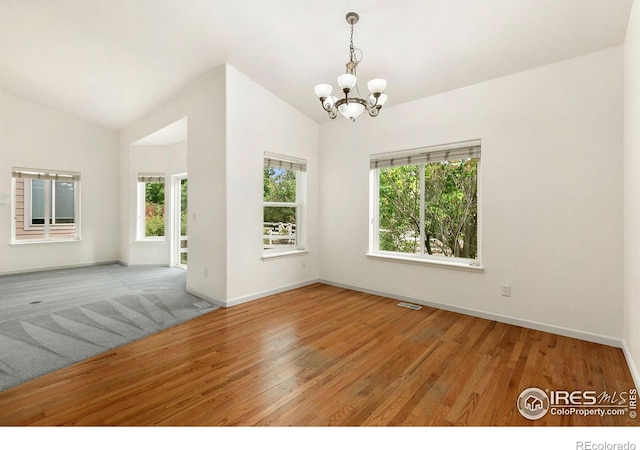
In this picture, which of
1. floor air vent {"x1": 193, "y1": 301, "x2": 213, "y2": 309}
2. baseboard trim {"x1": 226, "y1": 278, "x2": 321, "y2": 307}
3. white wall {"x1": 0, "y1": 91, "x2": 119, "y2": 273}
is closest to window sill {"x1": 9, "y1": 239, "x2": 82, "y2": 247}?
white wall {"x1": 0, "y1": 91, "x2": 119, "y2": 273}

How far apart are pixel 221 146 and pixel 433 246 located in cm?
317

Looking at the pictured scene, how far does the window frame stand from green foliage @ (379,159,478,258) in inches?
199

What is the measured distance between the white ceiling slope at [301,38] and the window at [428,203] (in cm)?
86

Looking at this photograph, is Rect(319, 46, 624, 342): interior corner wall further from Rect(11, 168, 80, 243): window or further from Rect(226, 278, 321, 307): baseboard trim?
Rect(11, 168, 80, 243): window

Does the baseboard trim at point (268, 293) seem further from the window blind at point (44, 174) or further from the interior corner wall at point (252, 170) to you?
the window blind at point (44, 174)

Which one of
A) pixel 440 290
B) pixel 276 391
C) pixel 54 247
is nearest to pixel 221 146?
pixel 276 391

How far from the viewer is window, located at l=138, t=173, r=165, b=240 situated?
6867 mm

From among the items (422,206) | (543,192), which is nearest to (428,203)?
(422,206)

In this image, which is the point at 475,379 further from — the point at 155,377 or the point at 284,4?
the point at 284,4

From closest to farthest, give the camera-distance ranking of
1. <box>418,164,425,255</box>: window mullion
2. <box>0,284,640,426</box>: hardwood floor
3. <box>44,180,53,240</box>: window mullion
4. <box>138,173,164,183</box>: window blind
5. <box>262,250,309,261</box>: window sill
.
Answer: <box>0,284,640,426</box>: hardwood floor, <box>418,164,425,255</box>: window mullion, <box>262,250,309,261</box>: window sill, <box>44,180,53,240</box>: window mullion, <box>138,173,164,183</box>: window blind

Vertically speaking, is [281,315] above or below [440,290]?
below

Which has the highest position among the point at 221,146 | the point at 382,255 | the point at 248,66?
the point at 248,66

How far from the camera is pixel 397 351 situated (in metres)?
2.69
